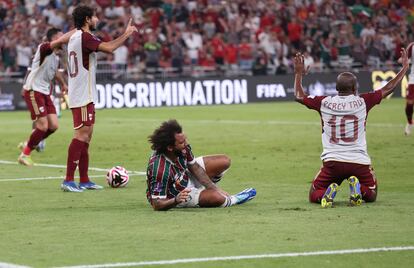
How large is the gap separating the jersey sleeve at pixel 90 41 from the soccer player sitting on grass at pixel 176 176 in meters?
2.73

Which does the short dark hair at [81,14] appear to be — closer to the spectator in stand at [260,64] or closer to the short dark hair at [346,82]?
the short dark hair at [346,82]

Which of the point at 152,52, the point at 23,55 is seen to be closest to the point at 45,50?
the point at 23,55

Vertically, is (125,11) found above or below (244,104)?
above

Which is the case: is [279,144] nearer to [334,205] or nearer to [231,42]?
[334,205]

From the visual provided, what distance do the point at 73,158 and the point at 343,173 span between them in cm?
407

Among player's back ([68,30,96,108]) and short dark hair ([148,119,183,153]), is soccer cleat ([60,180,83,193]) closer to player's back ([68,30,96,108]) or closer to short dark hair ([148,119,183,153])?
player's back ([68,30,96,108])

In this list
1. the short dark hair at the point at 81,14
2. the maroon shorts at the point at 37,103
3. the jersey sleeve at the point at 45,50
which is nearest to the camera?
the short dark hair at the point at 81,14

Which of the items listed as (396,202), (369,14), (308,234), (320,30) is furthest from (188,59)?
(308,234)

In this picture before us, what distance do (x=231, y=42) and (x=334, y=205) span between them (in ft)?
96.6

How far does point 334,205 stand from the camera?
41.8 ft

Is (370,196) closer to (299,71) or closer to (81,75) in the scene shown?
(299,71)

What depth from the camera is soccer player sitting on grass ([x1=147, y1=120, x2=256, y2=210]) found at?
12312mm

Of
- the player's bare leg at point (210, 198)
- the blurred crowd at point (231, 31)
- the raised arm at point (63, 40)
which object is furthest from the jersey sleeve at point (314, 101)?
the blurred crowd at point (231, 31)

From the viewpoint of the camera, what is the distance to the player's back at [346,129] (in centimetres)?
1291
